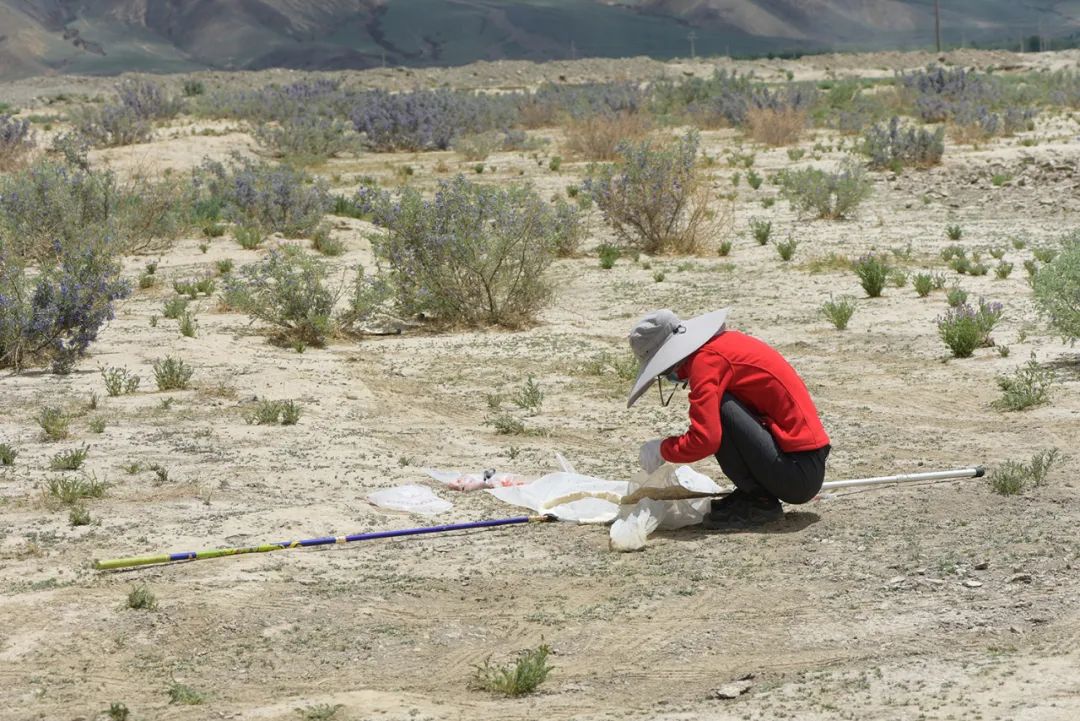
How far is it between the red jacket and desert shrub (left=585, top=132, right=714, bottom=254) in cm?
1017

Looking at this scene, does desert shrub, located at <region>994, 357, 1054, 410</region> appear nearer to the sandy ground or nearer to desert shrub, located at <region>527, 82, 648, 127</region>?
the sandy ground

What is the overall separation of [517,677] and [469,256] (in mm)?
7964

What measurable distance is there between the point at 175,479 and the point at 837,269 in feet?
28.8

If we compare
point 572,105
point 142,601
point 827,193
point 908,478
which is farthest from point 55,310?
point 572,105

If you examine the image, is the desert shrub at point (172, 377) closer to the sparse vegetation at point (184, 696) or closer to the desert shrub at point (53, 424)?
the desert shrub at point (53, 424)

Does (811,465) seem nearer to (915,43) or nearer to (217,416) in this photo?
(217,416)

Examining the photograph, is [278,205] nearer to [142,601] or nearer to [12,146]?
[12,146]

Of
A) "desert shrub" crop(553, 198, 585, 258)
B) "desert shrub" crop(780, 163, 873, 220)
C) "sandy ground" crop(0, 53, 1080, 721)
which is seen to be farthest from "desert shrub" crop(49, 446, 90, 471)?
"desert shrub" crop(780, 163, 873, 220)

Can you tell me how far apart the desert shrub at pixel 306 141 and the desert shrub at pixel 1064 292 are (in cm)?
1829

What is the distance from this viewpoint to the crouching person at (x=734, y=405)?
660 centimetres

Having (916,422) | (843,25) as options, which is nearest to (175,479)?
(916,422)

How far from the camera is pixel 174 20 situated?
387 feet

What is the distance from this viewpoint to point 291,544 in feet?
22.3

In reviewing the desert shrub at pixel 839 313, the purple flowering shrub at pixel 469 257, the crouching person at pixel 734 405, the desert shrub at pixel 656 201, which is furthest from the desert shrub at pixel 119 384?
the desert shrub at pixel 656 201
